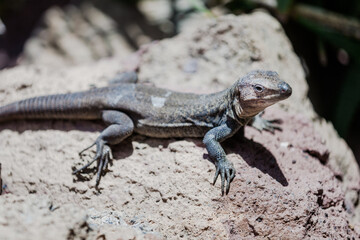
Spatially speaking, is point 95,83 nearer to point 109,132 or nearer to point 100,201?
point 109,132

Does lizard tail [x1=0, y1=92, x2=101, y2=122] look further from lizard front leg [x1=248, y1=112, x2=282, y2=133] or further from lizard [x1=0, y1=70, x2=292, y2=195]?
lizard front leg [x1=248, y1=112, x2=282, y2=133]

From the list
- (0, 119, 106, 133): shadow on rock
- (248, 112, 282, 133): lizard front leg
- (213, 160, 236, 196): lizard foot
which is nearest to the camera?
(213, 160, 236, 196): lizard foot

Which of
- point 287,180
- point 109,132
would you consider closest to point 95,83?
point 109,132

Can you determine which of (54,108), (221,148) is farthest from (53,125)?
(221,148)

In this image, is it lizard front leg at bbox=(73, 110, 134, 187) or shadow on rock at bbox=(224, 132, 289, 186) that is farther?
lizard front leg at bbox=(73, 110, 134, 187)

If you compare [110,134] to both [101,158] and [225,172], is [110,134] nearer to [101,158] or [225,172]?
[101,158]

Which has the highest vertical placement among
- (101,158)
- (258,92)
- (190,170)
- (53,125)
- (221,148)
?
(258,92)

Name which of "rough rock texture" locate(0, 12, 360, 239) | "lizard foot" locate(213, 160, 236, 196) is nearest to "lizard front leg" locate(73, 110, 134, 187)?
"rough rock texture" locate(0, 12, 360, 239)

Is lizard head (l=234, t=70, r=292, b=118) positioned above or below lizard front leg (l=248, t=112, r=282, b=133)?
above
